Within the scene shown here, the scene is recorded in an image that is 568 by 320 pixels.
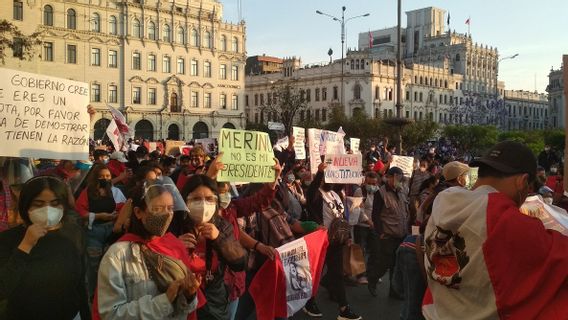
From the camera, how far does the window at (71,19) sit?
176 feet

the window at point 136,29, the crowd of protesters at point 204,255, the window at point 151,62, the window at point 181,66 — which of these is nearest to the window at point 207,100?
the window at point 181,66

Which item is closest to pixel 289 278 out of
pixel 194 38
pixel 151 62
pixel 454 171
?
pixel 454 171

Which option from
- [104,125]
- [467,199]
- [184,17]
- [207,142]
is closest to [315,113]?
[184,17]

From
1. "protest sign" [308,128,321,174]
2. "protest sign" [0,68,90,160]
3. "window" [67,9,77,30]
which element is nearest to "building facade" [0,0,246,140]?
"window" [67,9,77,30]

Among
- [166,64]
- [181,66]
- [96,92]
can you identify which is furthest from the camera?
[181,66]

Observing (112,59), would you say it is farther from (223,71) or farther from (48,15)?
(223,71)

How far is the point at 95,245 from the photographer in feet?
17.4

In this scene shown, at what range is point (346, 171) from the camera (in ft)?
26.2

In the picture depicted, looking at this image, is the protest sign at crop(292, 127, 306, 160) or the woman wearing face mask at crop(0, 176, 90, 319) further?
the protest sign at crop(292, 127, 306, 160)

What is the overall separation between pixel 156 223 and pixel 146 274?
0.94 feet

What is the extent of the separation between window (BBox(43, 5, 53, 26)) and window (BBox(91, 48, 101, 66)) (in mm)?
4721

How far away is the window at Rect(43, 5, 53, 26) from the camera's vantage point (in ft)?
171

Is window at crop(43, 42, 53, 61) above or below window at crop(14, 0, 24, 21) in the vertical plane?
below

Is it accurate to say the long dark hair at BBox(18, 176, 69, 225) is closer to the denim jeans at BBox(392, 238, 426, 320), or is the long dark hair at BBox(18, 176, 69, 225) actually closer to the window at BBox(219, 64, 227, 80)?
the denim jeans at BBox(392, 238, 426, 320)
